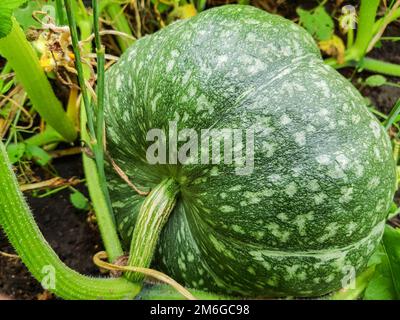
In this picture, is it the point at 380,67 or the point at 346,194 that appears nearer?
the point at 346,194

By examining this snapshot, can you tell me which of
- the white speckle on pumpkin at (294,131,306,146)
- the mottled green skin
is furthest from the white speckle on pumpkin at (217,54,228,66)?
the white speckle on pumpkin at (294,131,306,146)

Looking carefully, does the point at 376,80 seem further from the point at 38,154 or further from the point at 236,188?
the point at 38,154

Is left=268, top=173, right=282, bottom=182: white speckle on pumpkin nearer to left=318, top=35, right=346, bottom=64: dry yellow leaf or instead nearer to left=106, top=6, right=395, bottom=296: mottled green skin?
left=106, top=6, right=395, bottom=296: mottled green skin

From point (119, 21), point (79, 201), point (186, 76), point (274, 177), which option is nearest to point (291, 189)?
point (274, 177)

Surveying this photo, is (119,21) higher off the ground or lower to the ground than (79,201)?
higher

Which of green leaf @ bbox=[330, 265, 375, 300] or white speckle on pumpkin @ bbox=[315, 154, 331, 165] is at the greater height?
white speckle on pumpkin @ bbox=[315, 154, 331, 165]
